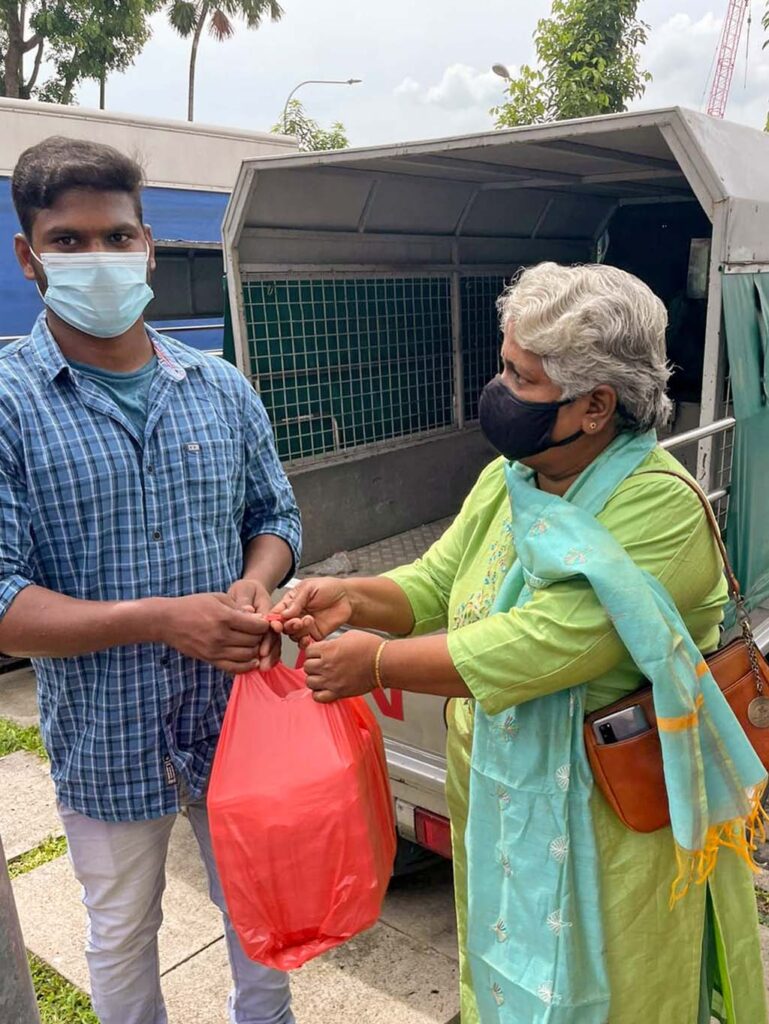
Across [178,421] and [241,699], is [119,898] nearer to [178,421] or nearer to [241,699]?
[241,699]

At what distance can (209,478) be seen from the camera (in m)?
1.84

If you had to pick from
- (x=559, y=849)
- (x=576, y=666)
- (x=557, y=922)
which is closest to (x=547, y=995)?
(x=557, y=922)

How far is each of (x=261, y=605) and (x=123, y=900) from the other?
0.68 metres

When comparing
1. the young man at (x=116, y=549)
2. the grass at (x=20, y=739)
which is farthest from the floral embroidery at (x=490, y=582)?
the grass at (x=20, y=739)

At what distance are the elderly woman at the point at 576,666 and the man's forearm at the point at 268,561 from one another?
160mm

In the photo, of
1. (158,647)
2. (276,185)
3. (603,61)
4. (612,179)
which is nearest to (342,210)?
(276,185)

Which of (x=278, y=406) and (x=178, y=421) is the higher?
(x=178, y=421)

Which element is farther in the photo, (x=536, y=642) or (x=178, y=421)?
(x=178, y=421)

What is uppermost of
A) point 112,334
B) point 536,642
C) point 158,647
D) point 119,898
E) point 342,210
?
point 342,210

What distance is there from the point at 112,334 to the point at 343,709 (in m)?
0.90

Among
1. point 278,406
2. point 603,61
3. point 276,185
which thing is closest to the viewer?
point 276,185

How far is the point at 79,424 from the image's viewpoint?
5.51ft

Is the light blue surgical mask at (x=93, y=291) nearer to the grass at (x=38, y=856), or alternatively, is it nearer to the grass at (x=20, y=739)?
the grass at (x=38, y=856)

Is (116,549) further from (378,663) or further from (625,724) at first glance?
(625,724)
